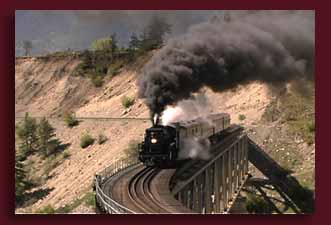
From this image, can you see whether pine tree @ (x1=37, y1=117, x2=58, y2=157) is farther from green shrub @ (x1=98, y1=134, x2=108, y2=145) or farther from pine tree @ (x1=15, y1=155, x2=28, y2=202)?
pine tree @ (x1=15, y1=155, x2=28, y2=202)

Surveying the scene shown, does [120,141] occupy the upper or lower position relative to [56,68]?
lower

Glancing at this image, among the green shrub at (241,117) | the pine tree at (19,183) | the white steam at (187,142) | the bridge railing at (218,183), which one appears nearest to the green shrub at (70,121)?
the green shrub at (241,117)

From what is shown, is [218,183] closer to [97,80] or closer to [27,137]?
[27,137]

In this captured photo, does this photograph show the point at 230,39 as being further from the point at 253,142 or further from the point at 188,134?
the point at 253,142

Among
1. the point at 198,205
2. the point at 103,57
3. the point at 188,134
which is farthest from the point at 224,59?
the point at 103,57

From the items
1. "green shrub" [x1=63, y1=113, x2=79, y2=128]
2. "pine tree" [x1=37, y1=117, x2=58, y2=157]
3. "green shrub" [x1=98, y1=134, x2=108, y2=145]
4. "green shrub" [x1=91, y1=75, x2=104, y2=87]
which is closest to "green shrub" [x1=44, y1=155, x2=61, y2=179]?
"pine tree" [x1=37, y1=117, x2=58, y2=157]

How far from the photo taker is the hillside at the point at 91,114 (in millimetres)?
26119

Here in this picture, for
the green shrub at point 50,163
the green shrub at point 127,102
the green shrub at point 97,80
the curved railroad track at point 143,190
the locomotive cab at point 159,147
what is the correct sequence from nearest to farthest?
the curved railroad track at point 143,190
the locomotive cab at point 159,147
the green shrub at point 50,163
the green shrub at point 127,102
the green shrub at point 97,80

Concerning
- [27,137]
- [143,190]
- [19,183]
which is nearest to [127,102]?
[27,137]

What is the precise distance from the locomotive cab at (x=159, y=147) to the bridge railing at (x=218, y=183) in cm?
124

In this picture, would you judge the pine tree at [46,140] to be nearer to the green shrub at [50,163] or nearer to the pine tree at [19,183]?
the green shrub at [50,163]

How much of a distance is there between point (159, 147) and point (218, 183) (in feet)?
16.9

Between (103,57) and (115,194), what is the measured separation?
4047 centimetres

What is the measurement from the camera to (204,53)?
53.3 ft
